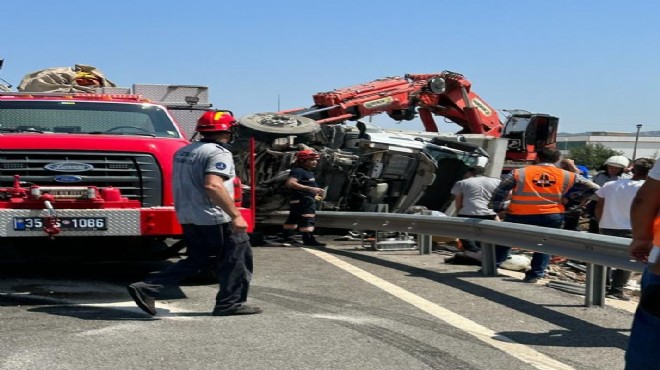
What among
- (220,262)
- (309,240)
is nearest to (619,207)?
(220,262)

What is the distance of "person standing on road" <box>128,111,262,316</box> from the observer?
653 cm

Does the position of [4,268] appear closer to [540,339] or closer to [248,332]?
[248,332]

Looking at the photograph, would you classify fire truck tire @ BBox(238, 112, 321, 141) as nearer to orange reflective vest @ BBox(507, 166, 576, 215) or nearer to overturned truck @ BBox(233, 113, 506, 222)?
overturned truck @ BBox(233, 113, 506, 222)

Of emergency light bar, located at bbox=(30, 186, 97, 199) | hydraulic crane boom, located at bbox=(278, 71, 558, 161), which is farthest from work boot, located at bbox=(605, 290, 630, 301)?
hydraulic crane boom, located at bbox=(278, 71, 558, 161)

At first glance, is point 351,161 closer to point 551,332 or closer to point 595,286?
point 595,286

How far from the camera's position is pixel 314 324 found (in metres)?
6.34

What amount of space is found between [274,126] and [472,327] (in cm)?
749

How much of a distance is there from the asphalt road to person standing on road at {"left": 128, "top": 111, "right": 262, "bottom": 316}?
222mm

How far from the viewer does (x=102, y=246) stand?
28.5 feet

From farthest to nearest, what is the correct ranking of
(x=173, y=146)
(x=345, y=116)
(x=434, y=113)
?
(x=434, y=113), (x=345, y=116), (x=173, y=146)

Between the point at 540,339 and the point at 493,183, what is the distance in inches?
203

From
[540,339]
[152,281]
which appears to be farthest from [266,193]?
[540,339]

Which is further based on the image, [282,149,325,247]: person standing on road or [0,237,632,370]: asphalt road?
[282,149,325,247]: person standing on road

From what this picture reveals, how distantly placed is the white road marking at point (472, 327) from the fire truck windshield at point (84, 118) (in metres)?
2.64
